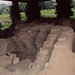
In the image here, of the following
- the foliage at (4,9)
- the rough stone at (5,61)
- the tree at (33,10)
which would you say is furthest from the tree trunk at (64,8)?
the rough stone at (5,61)

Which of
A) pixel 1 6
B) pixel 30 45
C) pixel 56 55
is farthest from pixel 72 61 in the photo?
pixel 1 6

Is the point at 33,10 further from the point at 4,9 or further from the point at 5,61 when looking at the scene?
the point at 5,61

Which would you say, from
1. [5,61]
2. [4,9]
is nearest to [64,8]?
[5,61]

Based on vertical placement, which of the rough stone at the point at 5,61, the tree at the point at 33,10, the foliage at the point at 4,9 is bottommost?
the foliage at the point at 4,9

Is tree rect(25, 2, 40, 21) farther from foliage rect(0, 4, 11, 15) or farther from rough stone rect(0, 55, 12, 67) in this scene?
rough stone rect(0, 55, 12, 67)

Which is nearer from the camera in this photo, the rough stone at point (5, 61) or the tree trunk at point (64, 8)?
the rough stone at point (5, 61)

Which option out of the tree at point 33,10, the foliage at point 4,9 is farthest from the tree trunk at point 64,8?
the foliage at point 4,9

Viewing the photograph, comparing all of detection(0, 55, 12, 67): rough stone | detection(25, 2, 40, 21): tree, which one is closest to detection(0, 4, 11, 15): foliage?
detection(25, 2, 40, 21): tree

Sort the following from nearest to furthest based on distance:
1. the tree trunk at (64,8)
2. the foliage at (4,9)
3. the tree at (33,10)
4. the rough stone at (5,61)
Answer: the rough stone at (5,61)
the tree trunk at (64,8)
the tree at (33,10)
the foliage at (4,9)

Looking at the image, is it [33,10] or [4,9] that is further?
[4,9]

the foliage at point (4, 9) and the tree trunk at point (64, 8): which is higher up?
the tree trunk at point (64, 8)

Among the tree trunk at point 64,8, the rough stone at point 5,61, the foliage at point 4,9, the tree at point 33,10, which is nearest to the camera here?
the rough stone at point 5,61

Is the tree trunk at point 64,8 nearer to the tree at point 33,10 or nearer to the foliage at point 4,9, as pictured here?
the tree at point 33,10

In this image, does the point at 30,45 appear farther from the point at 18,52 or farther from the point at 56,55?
the point at 56,55
